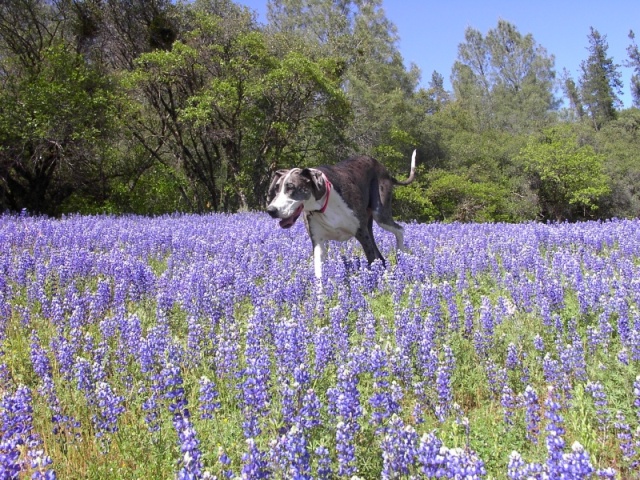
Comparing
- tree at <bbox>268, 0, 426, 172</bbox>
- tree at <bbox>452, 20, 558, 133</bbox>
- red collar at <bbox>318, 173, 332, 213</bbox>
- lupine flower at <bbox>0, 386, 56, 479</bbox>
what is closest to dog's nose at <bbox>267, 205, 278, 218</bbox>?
red collar at <bbox>318, 173, 332, 213</bbox>

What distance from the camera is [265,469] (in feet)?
6.60

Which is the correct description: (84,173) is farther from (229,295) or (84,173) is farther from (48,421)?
(48,421)

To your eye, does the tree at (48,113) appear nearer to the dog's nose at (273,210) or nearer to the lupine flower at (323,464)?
the dog's nose at (273,210)

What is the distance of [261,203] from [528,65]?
3797cm

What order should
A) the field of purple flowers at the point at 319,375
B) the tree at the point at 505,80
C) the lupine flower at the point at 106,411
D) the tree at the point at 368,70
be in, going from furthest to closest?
the tree at the point at 505,80
the tree at the point at 368,70
the lupine flower at the point at 106,411
the field of purple flowers at the point at 319,375

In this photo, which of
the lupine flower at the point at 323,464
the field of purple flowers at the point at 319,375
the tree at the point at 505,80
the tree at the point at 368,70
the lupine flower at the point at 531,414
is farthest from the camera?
the tree at the point at 505,80

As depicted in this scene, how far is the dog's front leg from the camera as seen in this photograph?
18.4 ft

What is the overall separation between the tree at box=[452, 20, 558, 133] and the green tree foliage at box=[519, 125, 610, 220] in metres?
15.3

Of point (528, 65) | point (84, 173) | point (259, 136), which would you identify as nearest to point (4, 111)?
point (84, 173)

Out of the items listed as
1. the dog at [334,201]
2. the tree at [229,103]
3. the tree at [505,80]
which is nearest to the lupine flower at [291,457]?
the dog at [334,201]

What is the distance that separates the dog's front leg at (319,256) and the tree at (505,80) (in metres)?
41.5

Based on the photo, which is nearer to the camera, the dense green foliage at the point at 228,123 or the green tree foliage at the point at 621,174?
the dense green foliage at the point at 228,123

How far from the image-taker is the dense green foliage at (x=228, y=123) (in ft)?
57.1

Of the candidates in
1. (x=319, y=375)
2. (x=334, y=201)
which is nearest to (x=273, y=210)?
(x=334, y=201)
